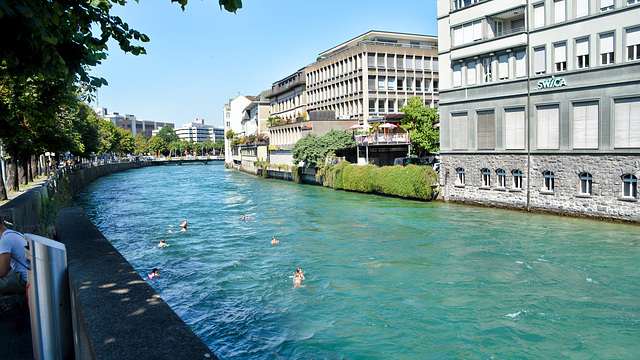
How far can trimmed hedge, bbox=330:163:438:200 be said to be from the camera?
117 ft

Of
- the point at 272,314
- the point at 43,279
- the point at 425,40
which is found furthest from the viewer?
the point at 425,40

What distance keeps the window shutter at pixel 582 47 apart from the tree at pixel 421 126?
2283 cm

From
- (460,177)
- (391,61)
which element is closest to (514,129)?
(460,177)

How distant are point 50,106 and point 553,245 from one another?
69.7 ft

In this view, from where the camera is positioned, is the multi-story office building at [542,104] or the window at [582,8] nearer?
A: the multi-story office building at [542,104]

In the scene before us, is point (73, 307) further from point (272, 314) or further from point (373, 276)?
point (373, 276)

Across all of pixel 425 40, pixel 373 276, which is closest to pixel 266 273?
pixel 373 276

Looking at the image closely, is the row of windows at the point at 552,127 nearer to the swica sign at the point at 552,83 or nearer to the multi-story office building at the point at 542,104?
the multi-story office building at the point at 542,104

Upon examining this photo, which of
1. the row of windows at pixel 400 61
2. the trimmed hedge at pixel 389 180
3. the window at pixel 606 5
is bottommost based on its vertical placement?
the trimmed hedge at pixel 389 180

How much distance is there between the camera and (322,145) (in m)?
54.2

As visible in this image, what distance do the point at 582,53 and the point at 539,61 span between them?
103 inches

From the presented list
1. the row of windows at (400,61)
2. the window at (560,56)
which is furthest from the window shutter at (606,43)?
the row of windows at (400,61)

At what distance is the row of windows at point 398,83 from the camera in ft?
210

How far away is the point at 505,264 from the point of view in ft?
58.5
